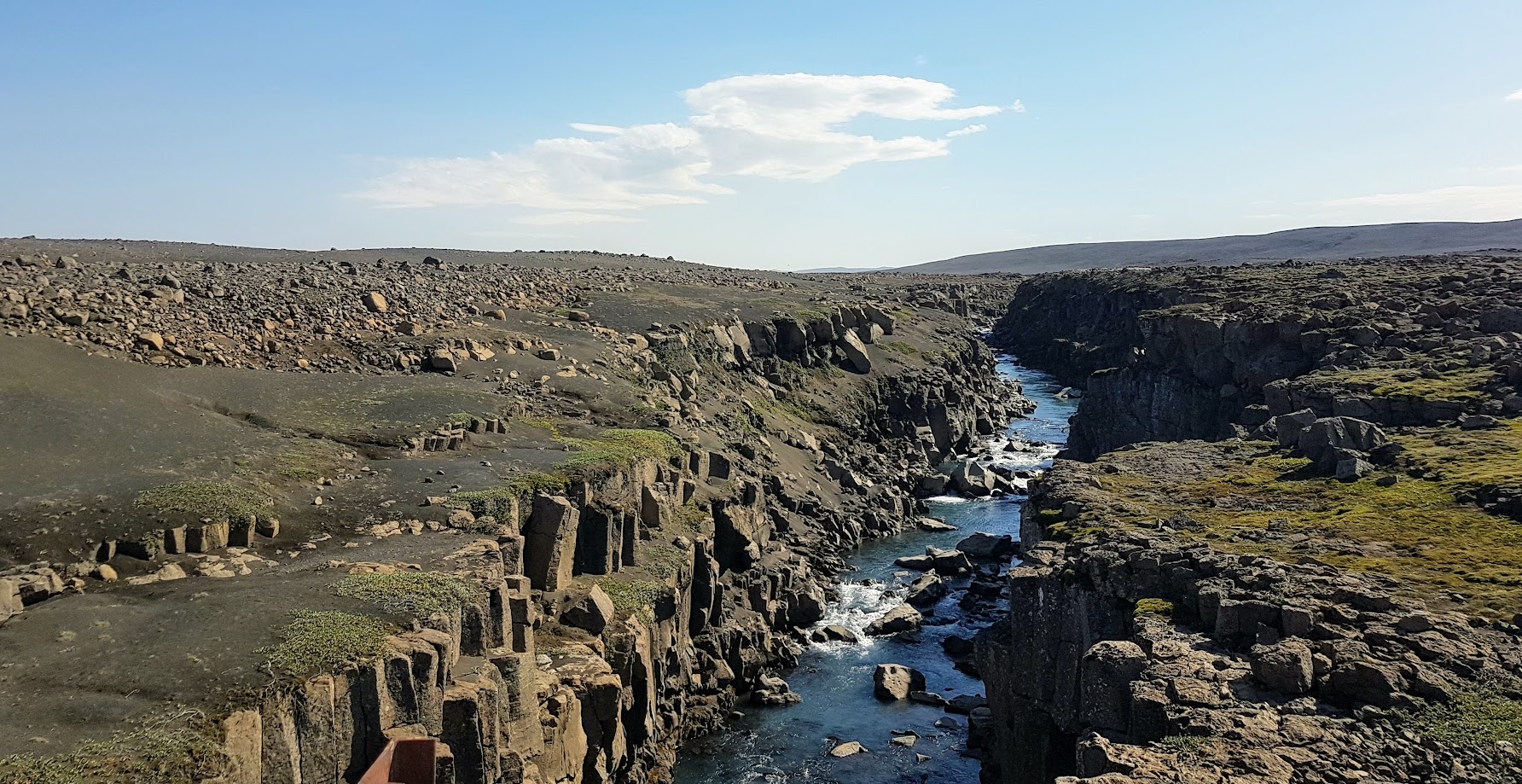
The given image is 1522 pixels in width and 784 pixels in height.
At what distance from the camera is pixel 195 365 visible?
36.4 m

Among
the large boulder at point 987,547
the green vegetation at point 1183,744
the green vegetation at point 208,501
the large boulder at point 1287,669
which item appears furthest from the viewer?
the large boulder at point 987,547

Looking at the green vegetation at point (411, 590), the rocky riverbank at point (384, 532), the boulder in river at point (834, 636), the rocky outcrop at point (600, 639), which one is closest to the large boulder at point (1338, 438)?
the rocky outcrop at point (600, 639)

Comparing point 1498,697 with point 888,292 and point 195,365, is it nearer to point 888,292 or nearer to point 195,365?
point 195,365

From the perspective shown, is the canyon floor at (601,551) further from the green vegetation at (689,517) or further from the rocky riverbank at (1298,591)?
the green vegetation at (689,517)

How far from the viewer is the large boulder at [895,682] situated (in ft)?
124

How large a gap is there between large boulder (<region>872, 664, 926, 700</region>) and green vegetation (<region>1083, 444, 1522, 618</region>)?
832cm

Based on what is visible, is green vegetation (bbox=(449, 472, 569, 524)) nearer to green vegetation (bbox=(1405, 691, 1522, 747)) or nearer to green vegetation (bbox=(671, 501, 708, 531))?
green vegetation (bbox=(671, 501, 708, 531))

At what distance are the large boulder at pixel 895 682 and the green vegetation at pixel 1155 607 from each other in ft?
40.8

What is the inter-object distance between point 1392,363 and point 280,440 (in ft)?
172

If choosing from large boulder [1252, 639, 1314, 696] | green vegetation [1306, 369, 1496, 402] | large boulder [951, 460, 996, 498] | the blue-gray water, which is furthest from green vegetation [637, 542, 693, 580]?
large boulder [951, 460, 996, 498]

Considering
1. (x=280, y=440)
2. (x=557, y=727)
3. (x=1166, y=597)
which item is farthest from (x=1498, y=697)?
(x=280, y=440)

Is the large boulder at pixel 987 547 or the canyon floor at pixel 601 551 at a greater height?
the canyon floor at pixel 601 551

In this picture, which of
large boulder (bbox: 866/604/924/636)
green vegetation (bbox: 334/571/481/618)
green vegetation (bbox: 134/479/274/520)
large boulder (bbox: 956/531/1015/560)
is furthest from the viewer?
large boulder (bbox: 956/531/1015/560)

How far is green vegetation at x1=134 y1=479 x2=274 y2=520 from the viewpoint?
961 inches
